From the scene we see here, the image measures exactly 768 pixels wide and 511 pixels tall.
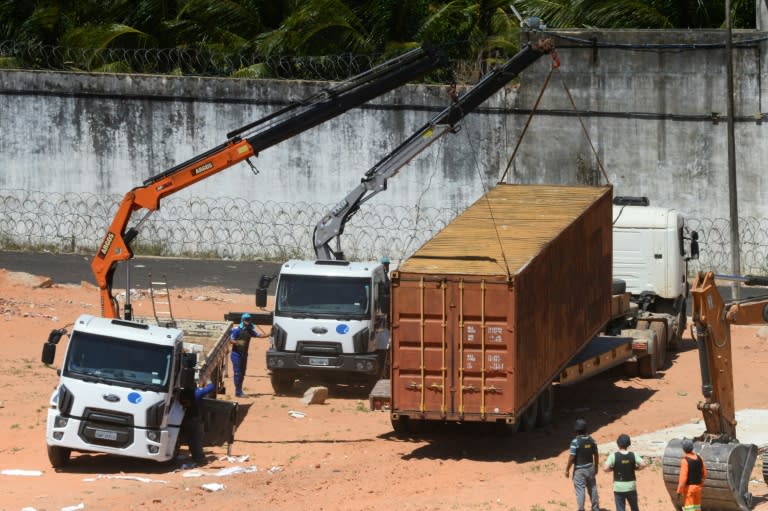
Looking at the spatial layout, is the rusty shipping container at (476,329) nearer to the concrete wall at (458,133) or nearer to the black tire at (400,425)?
the black tire at (400,425)

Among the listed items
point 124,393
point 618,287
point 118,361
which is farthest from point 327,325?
point 618,287

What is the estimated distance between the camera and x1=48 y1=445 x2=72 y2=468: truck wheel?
787 inches

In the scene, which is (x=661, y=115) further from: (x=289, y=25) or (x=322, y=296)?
(x=322, y=296)

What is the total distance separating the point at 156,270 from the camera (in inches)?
1480

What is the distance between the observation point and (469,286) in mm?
20672

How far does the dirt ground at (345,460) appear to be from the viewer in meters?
18.5

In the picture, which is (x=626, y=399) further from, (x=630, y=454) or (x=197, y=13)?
(x=197, y=13)

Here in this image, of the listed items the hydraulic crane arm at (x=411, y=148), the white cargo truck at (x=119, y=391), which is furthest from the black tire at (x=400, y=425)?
the hydraulic crane arm at (x=411, y=148)

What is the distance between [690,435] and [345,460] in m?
5.82

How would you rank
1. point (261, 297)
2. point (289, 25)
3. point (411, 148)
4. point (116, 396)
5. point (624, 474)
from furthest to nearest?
point (289, 25) → point (411, 148) → point (261, 297) → point (116, 396) → point (624, 474)

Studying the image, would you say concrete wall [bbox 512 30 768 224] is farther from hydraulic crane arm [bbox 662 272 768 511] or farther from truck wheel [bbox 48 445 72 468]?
truck wheel [bbox 48 445 72 468]

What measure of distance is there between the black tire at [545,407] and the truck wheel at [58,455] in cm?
784

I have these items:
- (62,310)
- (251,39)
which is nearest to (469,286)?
(62,310)

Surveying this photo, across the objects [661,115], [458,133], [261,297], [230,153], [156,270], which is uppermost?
[661,115]
